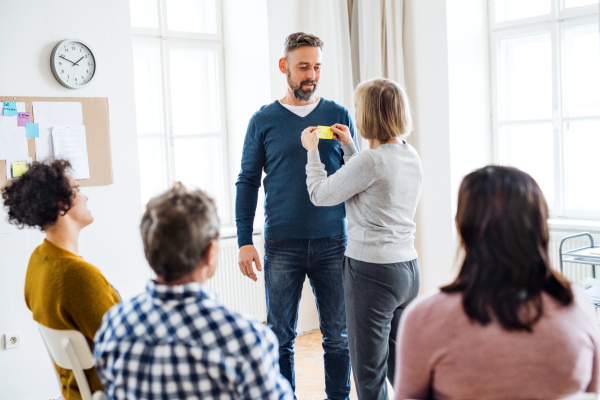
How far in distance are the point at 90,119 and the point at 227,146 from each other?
1245 millimetres

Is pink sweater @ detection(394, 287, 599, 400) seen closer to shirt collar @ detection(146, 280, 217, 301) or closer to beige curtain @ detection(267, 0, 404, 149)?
shirt collar @ detection(146, 280, 217, 301)

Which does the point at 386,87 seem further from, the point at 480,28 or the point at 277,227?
the point at 480,28

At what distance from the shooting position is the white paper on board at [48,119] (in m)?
2.96

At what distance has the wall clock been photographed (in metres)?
2.97

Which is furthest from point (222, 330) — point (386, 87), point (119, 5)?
point (119, 5)

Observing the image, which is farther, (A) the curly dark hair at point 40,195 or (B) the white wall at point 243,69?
(B) the white wall at point 243,69

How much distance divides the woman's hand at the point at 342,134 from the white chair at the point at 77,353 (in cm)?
123

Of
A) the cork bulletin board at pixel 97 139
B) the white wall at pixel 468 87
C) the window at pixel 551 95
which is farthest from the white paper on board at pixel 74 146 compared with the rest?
the window at pixel 551 95

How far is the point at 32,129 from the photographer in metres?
2.93

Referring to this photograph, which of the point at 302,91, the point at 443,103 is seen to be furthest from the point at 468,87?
the point at 302,91

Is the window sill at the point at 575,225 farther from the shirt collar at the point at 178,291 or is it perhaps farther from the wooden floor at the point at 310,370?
the shirt collar at the point at 178,291

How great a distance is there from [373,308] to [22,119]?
218cm

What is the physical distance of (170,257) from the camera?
3.41 feet

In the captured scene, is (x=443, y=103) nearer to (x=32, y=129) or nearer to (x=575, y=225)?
(x=575, y=225)
